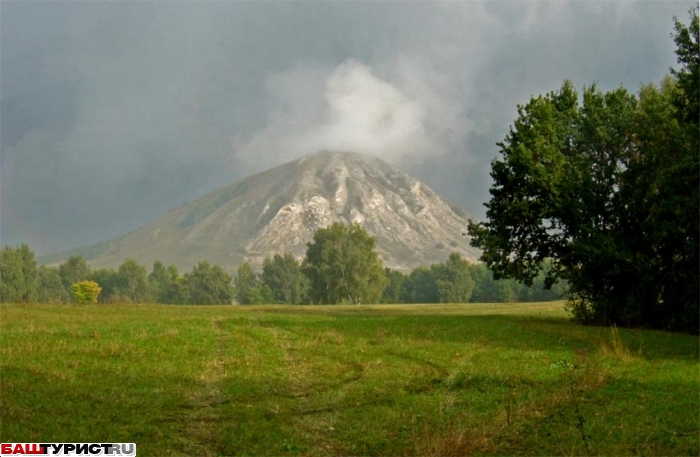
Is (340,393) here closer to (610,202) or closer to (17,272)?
(610,202)

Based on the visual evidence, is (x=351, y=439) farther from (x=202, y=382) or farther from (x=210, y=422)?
(x=202, y=382)

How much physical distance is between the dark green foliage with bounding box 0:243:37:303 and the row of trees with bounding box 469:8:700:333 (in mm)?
149365

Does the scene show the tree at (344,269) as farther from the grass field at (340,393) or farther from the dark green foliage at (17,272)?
the grass field at (340,393)

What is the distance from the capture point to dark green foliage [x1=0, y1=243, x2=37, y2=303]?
172m

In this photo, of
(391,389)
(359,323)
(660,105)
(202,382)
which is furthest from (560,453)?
(660,105)

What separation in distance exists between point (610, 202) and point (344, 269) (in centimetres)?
11518

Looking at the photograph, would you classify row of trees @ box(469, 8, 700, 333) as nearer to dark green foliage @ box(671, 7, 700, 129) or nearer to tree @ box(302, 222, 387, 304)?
dark green foliage @ box(671, 7, 700, 129)

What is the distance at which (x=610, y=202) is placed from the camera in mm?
48969

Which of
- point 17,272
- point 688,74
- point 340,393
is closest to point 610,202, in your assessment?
point 688,74

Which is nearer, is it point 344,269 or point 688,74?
point 688,74

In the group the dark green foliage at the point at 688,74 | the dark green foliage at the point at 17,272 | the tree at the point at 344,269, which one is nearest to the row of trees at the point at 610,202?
the dark green foliage at the point at 688,74

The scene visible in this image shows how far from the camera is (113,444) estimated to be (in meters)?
13.6

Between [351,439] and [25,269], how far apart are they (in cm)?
19076

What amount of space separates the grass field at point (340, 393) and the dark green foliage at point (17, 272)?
15390 centimetres
